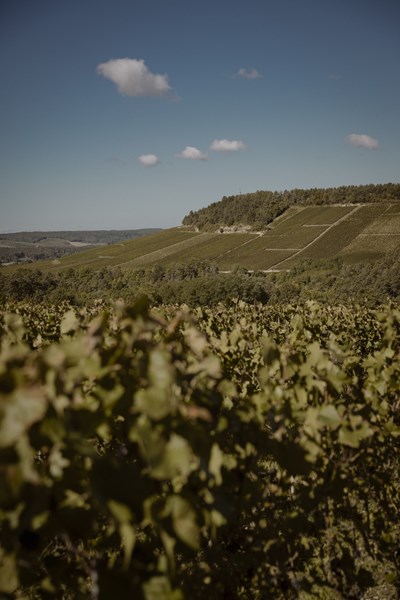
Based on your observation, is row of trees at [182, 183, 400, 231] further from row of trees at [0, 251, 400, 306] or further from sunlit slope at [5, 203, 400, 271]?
row of trees at [0, 251, 400, 306]

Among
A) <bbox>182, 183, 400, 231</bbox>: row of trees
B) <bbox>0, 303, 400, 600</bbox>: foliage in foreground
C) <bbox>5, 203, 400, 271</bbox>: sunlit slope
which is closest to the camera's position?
<bbox>0, 303, 400, 600</bbox>: foliage in foreground

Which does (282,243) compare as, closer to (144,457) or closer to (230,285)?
(230,285)

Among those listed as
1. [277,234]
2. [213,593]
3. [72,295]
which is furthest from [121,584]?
[277,234]

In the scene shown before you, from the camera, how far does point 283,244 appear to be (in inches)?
4306

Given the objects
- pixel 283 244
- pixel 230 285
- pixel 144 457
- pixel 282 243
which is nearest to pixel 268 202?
pixel 282 243

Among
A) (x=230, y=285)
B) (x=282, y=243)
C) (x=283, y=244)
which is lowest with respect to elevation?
(x=230, y=285)

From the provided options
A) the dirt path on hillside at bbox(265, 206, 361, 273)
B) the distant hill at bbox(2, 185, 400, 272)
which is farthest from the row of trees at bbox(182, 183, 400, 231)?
the dirt path on hillside at bbox(265, 206, 361, 273)

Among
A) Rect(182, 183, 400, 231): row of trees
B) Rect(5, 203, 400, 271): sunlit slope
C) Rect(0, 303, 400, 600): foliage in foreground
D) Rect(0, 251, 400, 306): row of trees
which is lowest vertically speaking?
Rect(0, 251, 400, 306): row of trees

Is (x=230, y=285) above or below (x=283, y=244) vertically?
below

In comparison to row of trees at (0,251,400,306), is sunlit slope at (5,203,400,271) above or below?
above

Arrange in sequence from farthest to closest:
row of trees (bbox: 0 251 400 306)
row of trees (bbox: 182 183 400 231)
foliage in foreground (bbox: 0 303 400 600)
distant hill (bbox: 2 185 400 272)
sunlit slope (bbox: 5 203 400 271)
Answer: row of trees (bbox: 182 183 400 231) → sunlit slope (bbox: 5 203 400 271) → distant hill (bbox: 2 185 400 272) → row of trees (bbox: 0 251 400 306) → foliage in foreground (bbox: 0 303 400 600)

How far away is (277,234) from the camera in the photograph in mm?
121625

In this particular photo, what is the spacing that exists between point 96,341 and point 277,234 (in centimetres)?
12459

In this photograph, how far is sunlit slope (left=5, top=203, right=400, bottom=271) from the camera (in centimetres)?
9488
